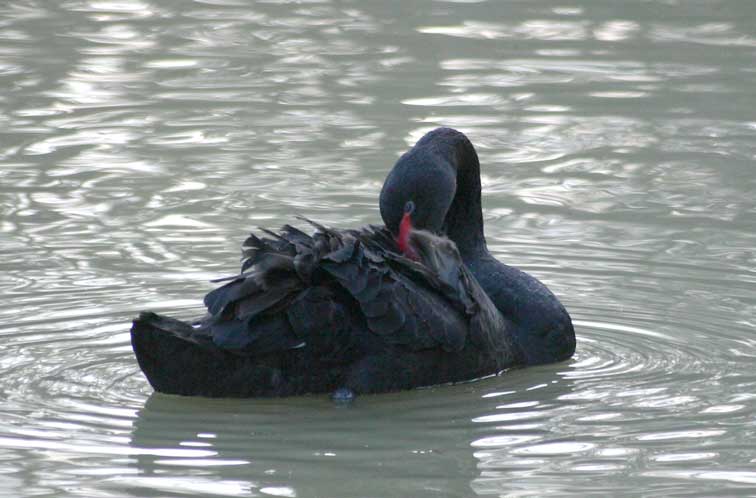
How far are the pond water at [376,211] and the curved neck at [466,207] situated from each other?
60cm

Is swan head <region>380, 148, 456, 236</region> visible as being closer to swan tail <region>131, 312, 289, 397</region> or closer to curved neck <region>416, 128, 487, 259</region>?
curved neck <region>416, 128, 487, 259</region>

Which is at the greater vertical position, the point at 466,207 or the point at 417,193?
the point at 417,193

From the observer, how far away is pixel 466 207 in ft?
24.3

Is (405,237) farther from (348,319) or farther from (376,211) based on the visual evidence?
(376,211)

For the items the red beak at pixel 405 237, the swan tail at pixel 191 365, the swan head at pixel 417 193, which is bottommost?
the swan tail at pixel 191 365

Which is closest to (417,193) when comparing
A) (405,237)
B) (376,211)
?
(405,237)

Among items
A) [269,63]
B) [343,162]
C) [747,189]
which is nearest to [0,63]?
[269,63]

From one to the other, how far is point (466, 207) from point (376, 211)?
169 centimetres

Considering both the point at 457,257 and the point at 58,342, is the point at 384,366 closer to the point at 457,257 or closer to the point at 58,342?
the point at 457,257

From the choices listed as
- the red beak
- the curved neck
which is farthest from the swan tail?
the curved neck

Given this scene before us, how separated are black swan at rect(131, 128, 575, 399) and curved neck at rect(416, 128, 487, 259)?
0.57 meters

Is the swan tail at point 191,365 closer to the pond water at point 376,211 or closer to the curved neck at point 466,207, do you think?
the pond water at point 376,211

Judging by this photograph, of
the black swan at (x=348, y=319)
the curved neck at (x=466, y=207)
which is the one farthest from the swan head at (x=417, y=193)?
the curved neck at (x=466, y=207)

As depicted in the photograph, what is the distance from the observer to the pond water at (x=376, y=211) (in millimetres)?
5297
